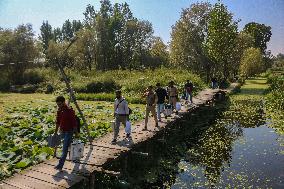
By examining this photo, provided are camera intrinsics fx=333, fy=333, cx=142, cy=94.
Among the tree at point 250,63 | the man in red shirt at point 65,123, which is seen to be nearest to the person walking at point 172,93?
the man in red shirt at point 65,123

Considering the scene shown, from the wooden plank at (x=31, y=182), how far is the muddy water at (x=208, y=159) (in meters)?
3.00

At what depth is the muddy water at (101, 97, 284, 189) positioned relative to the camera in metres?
13.8

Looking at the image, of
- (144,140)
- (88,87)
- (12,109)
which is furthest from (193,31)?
(144,140)

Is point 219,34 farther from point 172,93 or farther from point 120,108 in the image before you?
point 120,108

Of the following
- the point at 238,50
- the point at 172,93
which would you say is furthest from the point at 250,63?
the point at 172,93

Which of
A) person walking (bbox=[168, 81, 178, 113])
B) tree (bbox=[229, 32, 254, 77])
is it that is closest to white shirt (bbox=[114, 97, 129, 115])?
person walking (bbox=[168, 81, 178, 113])

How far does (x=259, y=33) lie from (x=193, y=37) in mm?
66655

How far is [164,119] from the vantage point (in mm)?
20156

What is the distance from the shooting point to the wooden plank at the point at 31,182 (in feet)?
31.4

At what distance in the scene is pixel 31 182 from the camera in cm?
993

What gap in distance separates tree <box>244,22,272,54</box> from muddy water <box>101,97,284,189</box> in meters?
87.1

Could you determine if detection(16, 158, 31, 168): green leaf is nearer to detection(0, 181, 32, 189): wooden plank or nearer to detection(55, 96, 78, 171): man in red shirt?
detection(55, 96, 78, 171): man in red shirt

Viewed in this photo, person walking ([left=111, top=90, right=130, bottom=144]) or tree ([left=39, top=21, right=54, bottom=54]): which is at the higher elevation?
tree ([left=39, top=21, right=54, bottom=54])

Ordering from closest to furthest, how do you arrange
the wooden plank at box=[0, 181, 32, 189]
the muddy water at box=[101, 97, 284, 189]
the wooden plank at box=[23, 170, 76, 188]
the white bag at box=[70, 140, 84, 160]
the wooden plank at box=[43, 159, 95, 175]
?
the wooden plank at box=[0, 181, 32, 189], the wooden plank at box=[23, 170, 76, 188], the wooden plank at box=[43, 159, 95, 175], the white bag at box=[70, 140, 84, 160], the muddy water at box=[101, 97, 284, 189]
